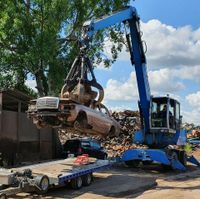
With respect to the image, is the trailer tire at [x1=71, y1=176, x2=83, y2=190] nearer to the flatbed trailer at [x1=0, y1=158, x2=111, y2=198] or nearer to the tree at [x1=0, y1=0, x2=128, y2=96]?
the flatbed trailer at [x1=0, y1=158, x2=111, y2=198]

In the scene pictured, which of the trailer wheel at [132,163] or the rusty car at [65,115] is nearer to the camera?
the rusty car at [65,115]

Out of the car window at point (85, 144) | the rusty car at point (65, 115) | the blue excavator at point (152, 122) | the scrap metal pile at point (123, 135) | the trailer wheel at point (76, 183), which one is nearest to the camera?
the rusty car at point (65, 115)

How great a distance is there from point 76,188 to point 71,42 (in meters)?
13.9

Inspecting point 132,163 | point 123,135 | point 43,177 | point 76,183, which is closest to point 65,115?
point 43,177

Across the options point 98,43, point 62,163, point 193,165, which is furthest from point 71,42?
point 62,163

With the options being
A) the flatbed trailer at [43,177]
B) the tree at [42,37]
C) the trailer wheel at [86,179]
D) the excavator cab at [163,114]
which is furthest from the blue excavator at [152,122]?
the flatbed trailer at [43,177]

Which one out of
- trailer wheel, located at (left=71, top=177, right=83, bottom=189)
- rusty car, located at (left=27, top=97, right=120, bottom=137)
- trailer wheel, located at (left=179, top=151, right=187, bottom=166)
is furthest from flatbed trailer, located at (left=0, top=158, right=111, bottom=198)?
trailer wheel, located at (left=179, top=151, right=187, bottom=166)

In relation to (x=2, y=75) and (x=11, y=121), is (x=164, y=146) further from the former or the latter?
(x=2, y=75)

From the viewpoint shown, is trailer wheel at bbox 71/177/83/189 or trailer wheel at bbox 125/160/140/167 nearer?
trailer wheel at bbox 71/177/83/189

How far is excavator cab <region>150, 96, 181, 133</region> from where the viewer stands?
73.0 ft

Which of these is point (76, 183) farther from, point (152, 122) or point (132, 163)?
point (132, 163)

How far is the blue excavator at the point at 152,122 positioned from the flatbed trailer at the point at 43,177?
523 cm

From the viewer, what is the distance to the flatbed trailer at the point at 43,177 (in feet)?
44.6

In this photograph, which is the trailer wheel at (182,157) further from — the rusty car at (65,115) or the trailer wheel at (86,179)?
the rusty car at (65,115)
